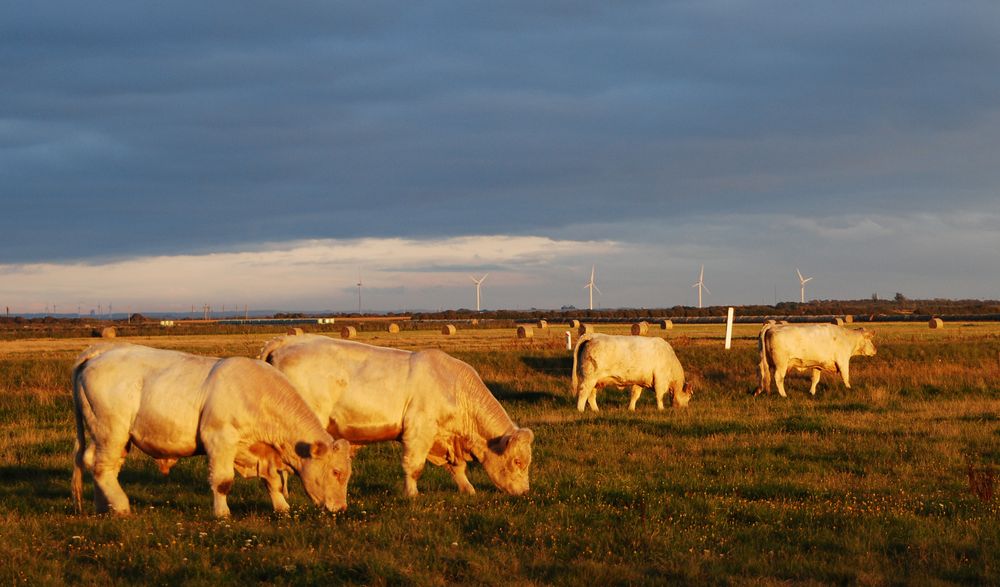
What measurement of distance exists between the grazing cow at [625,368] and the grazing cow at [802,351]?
12.3 feet

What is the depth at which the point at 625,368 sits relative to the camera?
25.1 metres

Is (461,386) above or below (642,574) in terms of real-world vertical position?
above

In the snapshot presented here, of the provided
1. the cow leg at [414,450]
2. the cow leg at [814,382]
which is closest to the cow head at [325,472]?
the cow leg at [414,450]

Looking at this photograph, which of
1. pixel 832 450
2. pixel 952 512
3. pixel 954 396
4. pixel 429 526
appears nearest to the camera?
pixel 429 526

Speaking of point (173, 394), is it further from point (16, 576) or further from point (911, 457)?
point (911, 457)

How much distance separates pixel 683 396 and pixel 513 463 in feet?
43.7

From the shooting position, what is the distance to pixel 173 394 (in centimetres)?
1107

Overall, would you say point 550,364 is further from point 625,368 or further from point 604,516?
point 604,516

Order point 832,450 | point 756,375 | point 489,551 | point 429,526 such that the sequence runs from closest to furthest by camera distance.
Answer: point 489,551, point 429,526, point 832,450, point 756,375

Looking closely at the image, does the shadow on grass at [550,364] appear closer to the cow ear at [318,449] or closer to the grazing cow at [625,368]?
the grazing cow at [625,368]

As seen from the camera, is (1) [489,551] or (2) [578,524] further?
(2) [578,524]

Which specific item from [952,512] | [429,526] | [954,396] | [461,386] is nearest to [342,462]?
[429,526]

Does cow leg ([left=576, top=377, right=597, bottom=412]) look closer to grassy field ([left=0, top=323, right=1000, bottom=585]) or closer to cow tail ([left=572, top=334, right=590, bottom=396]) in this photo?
cow tail ([left=572, top=334, right=590, bottom=396])

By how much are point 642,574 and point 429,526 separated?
261cm
